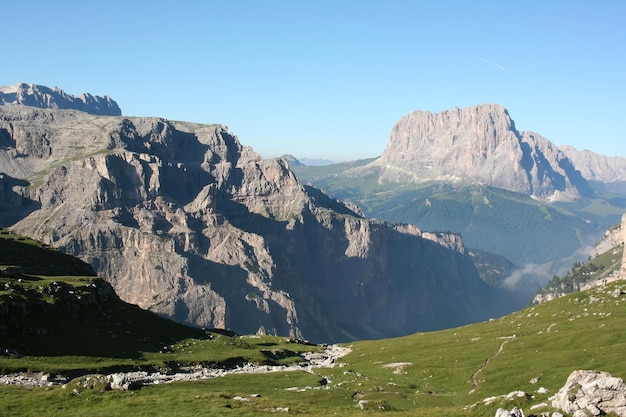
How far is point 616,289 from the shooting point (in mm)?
145875

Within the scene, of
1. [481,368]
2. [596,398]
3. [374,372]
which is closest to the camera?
[596,398]

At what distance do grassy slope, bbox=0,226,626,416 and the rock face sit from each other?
634 centimetres

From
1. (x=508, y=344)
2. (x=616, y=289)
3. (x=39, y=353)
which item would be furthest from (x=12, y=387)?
(x=616, y=289)

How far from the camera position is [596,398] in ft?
154

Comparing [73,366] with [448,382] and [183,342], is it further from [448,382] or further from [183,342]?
[448,382]

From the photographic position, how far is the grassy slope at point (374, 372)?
182 ft

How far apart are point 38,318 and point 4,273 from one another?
25.9 metres

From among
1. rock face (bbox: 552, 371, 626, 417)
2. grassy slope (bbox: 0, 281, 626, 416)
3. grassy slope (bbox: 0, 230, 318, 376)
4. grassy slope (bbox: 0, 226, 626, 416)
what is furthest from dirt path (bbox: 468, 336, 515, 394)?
grassy slope (bbox: 0, 230, 318, 376)

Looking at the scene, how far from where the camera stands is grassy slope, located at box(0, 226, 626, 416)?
2179 inches

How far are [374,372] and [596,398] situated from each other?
65270 millimetres

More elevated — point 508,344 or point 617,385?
point 617,385

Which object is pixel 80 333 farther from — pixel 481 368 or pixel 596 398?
pixel 596 398

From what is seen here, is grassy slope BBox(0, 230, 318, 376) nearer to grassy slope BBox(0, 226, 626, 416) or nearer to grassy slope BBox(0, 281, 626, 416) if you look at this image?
grassy slope BBox(0, 226, 626, 416)

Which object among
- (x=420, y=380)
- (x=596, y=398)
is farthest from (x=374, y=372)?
(x=596, y=398)
